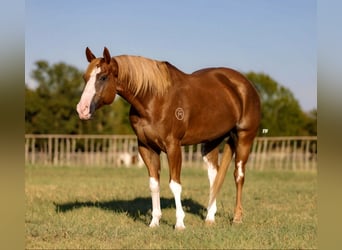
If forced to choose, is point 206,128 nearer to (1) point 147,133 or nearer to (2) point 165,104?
(2) point 165,104

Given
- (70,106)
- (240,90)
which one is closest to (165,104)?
(240,90)

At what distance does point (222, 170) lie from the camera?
659 cm

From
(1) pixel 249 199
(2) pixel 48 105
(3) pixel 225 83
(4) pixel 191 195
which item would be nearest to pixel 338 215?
(3) pixel 225 83

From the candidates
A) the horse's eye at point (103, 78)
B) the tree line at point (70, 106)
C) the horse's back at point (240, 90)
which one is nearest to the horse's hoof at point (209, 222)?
the horse's back at point (240, 90)

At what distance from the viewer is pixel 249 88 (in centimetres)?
678

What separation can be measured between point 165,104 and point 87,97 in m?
0.96

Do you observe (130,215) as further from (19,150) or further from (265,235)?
(19,150)

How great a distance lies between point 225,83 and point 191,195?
4.16m

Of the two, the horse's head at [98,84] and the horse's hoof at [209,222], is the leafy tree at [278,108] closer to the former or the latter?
the horse's hoof at [209,222]

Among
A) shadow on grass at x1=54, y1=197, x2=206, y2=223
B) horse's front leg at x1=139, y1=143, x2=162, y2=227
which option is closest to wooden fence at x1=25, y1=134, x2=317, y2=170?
shadow on grass at x1=54, y1=197, x2=206, y2=223

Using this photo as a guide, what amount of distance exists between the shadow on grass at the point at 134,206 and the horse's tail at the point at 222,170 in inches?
32.5

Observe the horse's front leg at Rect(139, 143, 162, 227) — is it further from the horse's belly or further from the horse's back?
the horse's back

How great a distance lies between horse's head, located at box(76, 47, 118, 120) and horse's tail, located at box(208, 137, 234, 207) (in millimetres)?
2036

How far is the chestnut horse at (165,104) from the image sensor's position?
5293mm
